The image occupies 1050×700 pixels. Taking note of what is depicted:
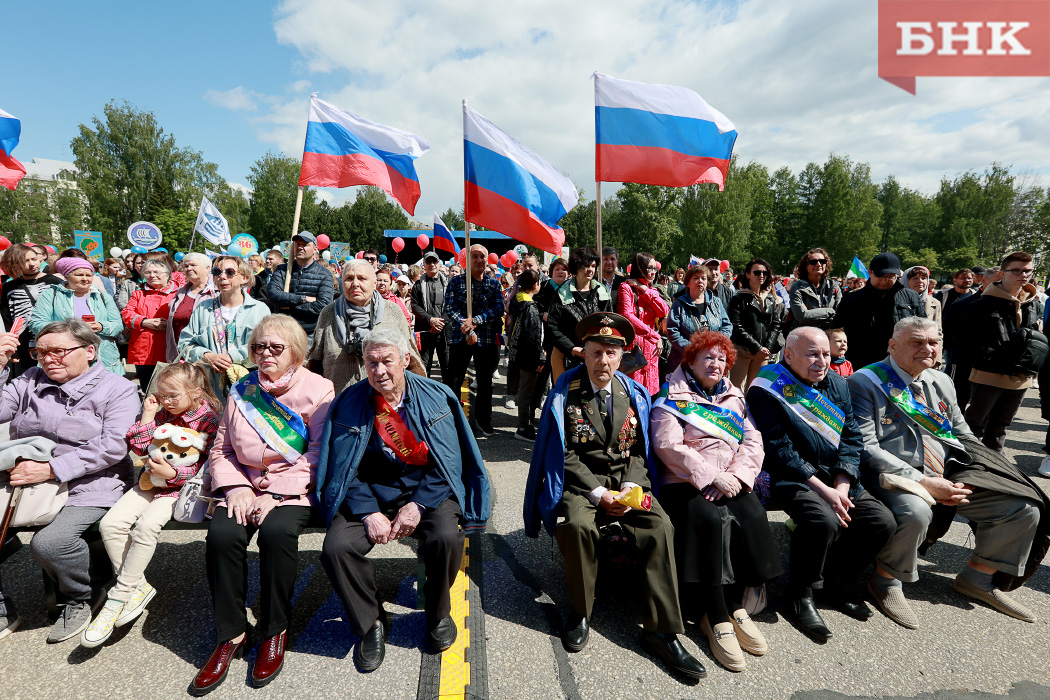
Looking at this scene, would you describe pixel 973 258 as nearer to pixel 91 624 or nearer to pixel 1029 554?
pixel 1029 554

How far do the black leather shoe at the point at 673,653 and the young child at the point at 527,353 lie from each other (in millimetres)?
3371

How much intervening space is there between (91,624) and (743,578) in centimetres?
341

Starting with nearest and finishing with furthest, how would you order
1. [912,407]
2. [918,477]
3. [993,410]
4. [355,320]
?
1. [918,477]
2. [912,407]
3. [355,320]
4. [993,410]

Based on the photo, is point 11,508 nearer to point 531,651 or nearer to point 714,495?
point 531,651

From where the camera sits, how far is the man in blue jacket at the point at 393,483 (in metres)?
2.54

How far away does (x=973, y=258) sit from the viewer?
4322cm

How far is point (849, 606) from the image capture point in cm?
294

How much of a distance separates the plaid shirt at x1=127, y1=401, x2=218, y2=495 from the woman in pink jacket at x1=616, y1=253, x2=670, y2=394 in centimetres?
364

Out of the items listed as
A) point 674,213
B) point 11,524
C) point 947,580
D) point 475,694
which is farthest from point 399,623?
point 674,213

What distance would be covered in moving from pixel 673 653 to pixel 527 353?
151 inches

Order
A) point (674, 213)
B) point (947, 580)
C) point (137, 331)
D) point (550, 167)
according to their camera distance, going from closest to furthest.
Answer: point (947, 580) < point (137, 331) < point (550, 167) < point (674, 213)

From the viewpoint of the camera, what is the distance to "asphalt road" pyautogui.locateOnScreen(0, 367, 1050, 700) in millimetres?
2330

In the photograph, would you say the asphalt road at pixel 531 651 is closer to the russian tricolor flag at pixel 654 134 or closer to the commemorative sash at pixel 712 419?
the commemorative sash at pixel 712 419

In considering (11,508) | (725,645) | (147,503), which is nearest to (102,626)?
(147,503)
